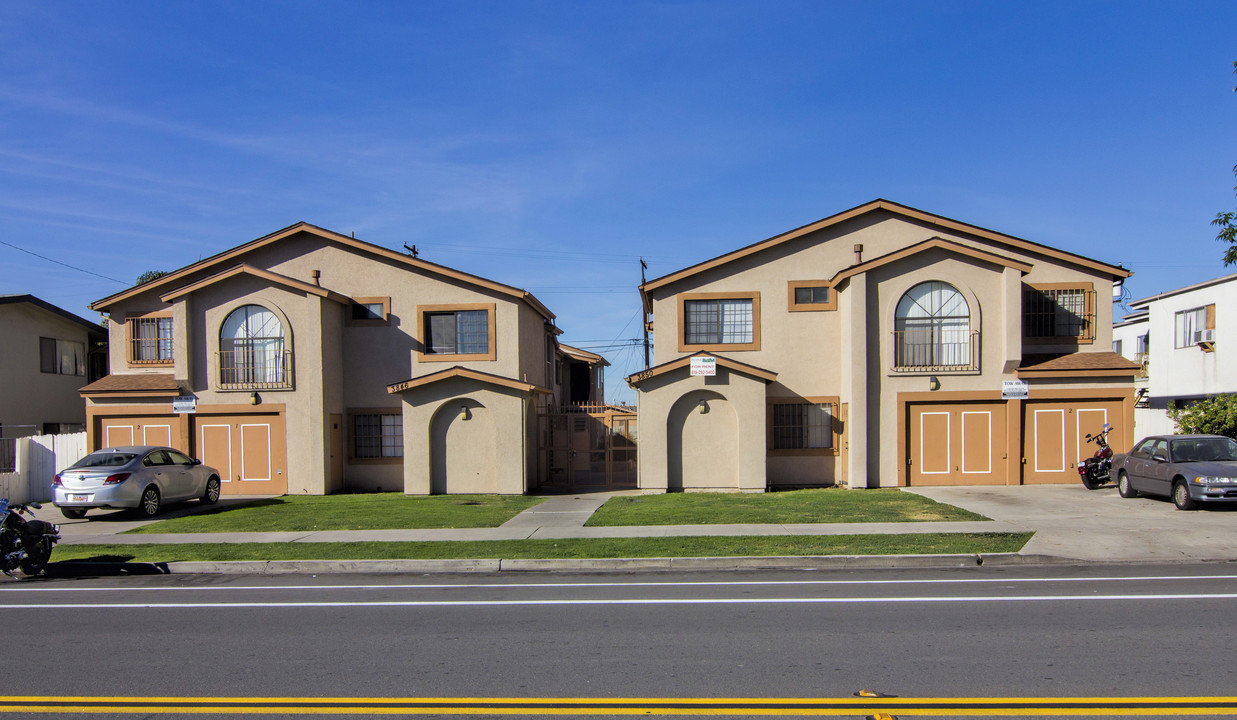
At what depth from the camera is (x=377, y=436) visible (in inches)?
880

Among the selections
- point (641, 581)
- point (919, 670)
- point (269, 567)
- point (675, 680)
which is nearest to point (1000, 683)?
point (919, 670)

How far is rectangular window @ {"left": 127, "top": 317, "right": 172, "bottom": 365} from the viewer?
23.2 meters

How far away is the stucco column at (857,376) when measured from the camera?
20.4m

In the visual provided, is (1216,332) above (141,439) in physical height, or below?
above

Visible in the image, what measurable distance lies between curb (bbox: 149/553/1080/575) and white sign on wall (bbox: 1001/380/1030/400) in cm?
984

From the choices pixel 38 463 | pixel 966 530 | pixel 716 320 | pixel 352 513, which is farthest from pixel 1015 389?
pixel 38 463

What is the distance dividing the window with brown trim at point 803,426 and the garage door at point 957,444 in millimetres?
1993

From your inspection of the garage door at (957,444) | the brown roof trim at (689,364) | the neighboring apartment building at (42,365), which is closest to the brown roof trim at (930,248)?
the brown roof trim at (689,364)

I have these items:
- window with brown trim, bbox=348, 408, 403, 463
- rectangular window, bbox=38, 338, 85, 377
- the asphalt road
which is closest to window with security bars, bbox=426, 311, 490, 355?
window with brown trim, bbox=348, 408, 403, 463

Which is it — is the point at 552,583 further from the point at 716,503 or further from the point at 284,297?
the point at 284,297

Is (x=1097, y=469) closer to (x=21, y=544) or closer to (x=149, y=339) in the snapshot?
(x=21, y=544)

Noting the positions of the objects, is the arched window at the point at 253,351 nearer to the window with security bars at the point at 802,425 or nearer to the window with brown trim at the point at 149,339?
the window with brown trim at the point at 149,339

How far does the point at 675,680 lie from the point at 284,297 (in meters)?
18.1

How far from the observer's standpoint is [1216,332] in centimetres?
2698
